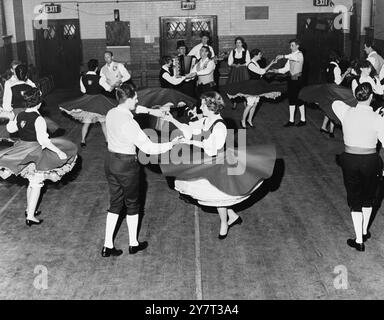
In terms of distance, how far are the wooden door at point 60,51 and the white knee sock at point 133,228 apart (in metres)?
12.7

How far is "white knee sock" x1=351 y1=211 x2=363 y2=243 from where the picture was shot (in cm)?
538

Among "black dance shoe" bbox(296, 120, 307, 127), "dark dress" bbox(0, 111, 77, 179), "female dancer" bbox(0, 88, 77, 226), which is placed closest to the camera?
"female dancer" bbox(0, 88, 77, 226)

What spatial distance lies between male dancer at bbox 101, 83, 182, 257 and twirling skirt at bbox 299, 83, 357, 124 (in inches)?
168

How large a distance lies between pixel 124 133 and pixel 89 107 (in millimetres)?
3999

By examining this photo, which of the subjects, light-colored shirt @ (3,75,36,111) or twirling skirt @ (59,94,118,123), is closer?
light-colored shirt @ (3,75,36,111)

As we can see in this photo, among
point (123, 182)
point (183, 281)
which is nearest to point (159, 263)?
point (183, 281)

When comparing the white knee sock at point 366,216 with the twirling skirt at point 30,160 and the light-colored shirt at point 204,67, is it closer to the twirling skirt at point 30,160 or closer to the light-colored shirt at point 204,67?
the twirling skirt at point 30,160

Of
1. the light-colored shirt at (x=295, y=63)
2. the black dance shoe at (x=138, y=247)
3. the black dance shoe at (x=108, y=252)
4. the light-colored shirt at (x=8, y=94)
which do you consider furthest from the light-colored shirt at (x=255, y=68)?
the black dance shoe at (x=108, y=252)

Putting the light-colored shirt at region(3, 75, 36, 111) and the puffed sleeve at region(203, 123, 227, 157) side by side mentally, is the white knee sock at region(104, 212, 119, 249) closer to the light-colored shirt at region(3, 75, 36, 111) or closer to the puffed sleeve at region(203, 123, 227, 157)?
the puffed sleeve at region(203, 123, 227, 157)

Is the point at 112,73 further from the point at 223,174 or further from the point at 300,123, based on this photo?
the point at 223,174

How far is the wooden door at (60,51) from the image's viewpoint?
1719 cm

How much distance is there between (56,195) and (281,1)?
11.5 meters

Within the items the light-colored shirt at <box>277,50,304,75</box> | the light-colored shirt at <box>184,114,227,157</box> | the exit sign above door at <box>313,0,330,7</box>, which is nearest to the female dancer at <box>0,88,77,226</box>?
the light-colored shirt at <box>184,114,227,157</box>

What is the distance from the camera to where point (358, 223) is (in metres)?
5.43
